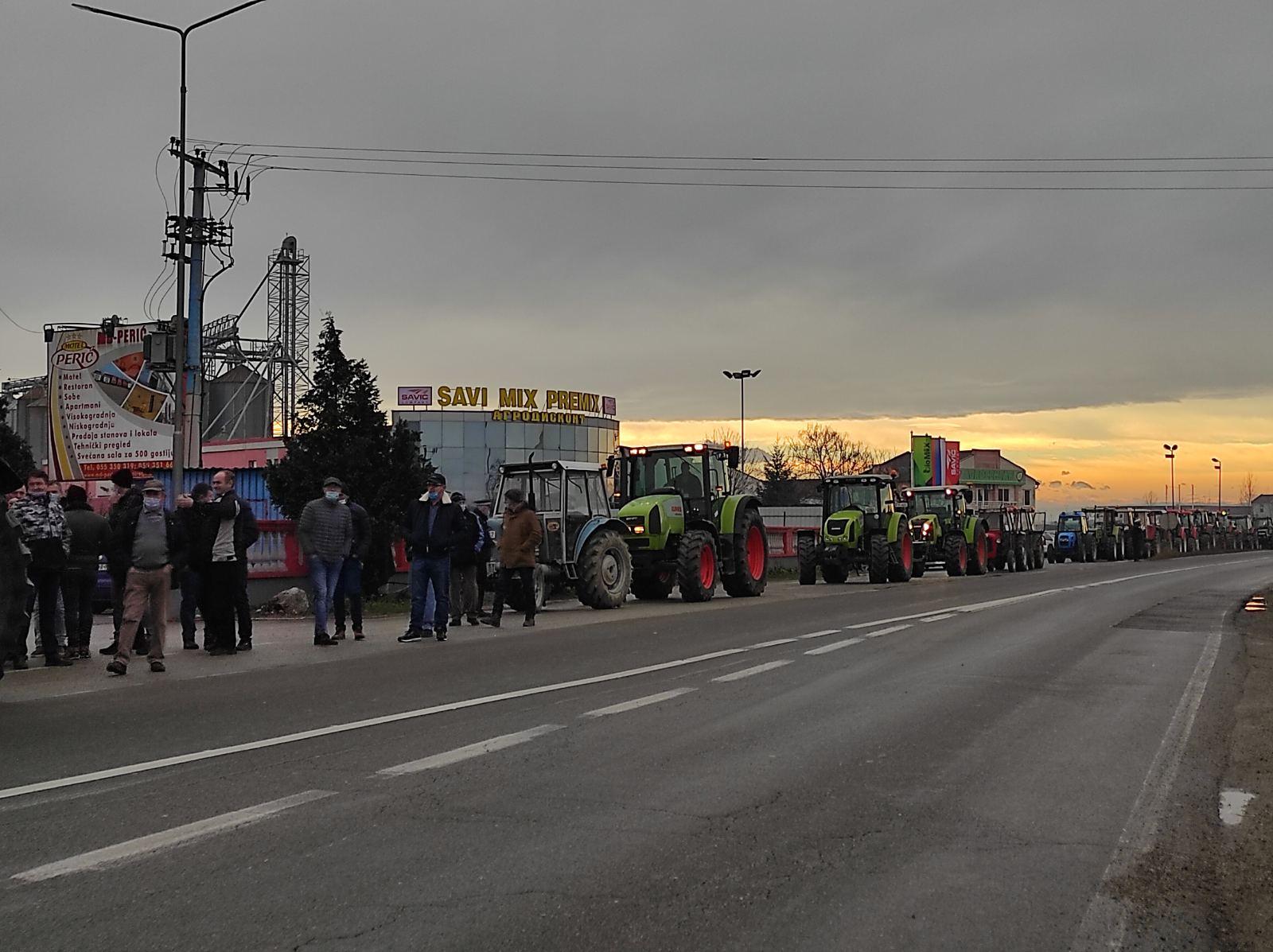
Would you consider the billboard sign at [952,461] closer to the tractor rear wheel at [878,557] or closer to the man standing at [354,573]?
the tractor rear wheel at [878,557]

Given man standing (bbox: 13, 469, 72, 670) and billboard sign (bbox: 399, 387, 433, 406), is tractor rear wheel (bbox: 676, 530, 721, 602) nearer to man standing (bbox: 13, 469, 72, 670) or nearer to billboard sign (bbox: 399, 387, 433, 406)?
man standing (bbox: 13, 469, 72, 670)

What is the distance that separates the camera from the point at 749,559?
22.2m

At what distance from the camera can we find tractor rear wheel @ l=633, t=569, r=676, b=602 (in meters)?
21.5

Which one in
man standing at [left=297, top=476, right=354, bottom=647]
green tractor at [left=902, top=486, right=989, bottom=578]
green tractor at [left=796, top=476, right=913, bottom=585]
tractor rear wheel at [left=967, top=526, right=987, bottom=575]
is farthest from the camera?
tractor rear wheel at [left=967, top=526, right=987, bottom=575]

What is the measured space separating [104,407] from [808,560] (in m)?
24.7

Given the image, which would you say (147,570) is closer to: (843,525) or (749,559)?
(749,559)

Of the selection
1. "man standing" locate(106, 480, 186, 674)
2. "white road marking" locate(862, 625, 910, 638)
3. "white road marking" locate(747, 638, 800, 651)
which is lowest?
"white road marking" locate(862, 625, 910, 638)

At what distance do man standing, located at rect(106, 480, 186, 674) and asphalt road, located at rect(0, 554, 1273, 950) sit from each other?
0.90 meters

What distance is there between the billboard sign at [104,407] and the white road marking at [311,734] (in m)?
32.4

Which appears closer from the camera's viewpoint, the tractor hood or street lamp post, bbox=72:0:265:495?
street lamp post, bbox=72:0:265:495

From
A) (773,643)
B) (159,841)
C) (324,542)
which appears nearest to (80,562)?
(324,542)

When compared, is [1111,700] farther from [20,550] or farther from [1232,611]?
[1232,611]

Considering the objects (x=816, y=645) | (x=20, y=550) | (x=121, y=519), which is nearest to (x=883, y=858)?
(x=20, y=550)

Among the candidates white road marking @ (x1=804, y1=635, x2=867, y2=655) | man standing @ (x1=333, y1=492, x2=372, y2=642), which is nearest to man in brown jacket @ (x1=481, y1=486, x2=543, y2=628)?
man standing @ (x1=333, y1=492, x2=372, y2=642)
